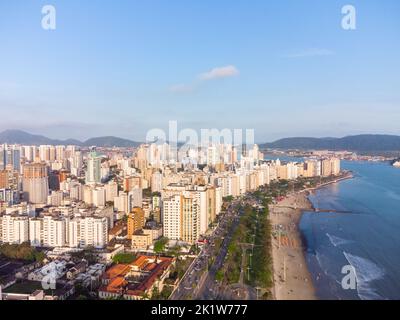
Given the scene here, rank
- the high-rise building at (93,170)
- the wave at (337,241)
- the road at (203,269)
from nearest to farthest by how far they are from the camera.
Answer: the road at (203,269), the wave at (337,241), the high-rise building at (93,170)

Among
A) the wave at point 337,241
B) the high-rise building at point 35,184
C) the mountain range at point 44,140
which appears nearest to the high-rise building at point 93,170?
the high-rise building at point 35,184

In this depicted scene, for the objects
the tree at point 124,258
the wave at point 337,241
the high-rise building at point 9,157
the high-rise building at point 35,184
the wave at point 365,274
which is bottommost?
the wave at point 365,274

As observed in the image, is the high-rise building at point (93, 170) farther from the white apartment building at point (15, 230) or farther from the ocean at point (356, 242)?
the ocean at point (356, 242)

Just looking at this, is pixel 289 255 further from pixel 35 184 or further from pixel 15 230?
pixel 35 184

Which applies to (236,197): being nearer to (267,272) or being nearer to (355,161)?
(267,272)

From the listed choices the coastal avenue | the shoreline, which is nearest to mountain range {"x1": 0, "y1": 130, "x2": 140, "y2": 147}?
the coastal avenue
